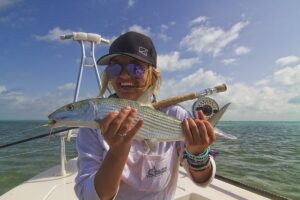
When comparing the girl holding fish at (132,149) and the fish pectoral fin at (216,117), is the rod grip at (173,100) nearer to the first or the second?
the girl holding fish at (132,149)

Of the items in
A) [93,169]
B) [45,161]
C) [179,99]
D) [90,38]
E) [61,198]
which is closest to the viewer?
[93,169]

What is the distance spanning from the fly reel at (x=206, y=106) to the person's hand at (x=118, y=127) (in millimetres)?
1125

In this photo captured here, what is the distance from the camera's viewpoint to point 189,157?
245cm

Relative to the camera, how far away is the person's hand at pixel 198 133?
2.27 metres

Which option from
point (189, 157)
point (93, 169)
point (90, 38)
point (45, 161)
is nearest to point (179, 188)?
point (189, 157)

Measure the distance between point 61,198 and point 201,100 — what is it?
2.51 metres

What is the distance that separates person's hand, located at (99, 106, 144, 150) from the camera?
2.12 m

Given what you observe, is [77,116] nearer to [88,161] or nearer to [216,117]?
[88,161]

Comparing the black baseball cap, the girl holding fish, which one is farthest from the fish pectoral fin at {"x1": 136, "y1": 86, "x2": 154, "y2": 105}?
the black baseball cap

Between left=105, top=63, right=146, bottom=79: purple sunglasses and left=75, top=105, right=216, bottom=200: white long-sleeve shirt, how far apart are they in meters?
0.51

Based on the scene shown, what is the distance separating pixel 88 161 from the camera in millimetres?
2334

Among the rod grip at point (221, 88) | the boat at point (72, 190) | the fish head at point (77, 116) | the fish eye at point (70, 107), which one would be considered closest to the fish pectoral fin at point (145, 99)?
the fish head at point (77, 116)

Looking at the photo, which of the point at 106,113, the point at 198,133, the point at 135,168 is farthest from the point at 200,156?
the point at 106,113

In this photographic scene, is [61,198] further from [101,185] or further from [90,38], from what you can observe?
[90,38]
